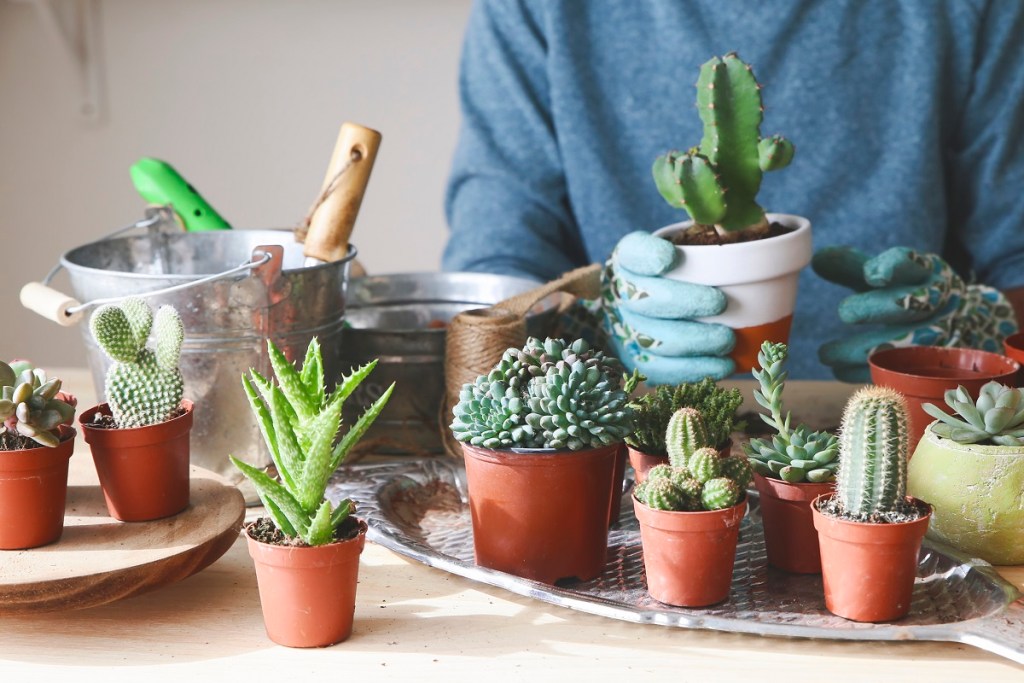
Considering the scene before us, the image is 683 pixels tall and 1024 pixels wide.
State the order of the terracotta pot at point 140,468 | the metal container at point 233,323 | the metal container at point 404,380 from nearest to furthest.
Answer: the terracotta pot at point 140,468 < the metal container at point 233,323 < the metal container at point 404,380

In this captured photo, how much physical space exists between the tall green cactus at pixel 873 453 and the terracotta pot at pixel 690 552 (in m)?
0.07

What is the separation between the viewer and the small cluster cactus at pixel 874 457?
1.96ft

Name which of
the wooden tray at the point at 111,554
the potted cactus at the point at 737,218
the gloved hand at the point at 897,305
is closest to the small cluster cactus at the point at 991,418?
the potted cactus at the point at 737,218

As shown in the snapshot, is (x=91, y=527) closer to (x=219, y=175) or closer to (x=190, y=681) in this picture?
(x=190, y=681)

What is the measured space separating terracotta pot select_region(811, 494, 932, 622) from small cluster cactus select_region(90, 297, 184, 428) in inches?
17.2

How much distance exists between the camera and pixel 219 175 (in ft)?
7.51

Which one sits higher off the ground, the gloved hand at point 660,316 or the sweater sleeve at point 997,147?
the sweater sleeve at point 997,147

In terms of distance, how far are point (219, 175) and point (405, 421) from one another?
1.50 meters

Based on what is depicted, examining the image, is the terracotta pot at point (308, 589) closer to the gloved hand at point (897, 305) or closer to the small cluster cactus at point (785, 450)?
the small cluster cactus at point (785, 450)

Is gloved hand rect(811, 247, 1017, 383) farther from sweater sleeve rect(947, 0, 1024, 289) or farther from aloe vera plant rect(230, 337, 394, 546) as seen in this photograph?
aloe vera plant rect(230, 337, 394, 546)

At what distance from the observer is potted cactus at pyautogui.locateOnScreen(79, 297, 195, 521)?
0.70m

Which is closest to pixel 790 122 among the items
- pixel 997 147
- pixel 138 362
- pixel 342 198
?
pixel 997 147

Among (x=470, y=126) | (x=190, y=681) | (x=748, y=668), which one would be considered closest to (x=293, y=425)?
(x=190, y=681)

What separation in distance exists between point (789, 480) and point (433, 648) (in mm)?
251
